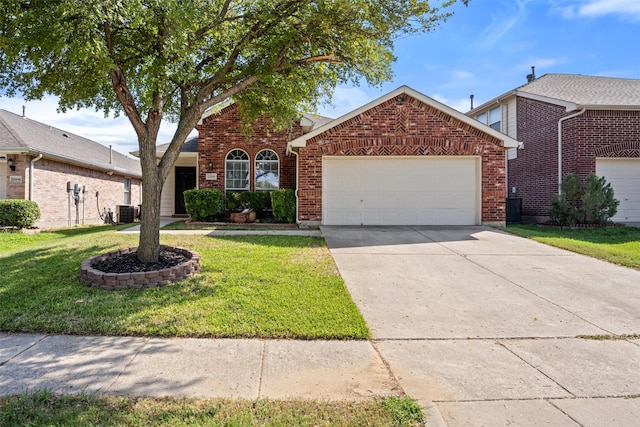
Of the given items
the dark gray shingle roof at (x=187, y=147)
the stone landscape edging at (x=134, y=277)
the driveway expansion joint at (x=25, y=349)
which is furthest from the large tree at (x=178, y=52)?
the dark gray shingle roof at (x=187, y=147)

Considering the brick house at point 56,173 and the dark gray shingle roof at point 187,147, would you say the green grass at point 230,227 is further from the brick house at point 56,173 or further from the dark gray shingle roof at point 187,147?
the brick house at point 56,173

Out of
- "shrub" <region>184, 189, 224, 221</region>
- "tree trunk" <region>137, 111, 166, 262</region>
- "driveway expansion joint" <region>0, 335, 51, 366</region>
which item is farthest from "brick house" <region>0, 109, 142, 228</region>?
"driveway expansion joint" <region>0, 335, 51, 366</region>

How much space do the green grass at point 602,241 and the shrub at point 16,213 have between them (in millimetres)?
15150

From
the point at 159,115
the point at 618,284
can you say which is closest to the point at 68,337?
the point at 159,115

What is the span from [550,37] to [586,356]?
30.7 ft

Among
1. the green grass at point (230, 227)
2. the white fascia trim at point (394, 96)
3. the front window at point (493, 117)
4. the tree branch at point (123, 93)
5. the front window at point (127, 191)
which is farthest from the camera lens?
the front window at point (127, 191)

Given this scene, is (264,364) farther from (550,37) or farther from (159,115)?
(550,37)

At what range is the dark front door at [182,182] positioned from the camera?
16.6 m

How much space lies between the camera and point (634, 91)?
45.7 ft

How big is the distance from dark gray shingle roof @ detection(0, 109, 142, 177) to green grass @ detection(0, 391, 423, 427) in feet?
42.8

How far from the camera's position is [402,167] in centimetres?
1165

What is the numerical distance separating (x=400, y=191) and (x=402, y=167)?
80 cm

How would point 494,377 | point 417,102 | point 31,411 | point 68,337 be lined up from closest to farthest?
1. point 31,411
2. point 494,377
3. point 68,337
4. point 417,102

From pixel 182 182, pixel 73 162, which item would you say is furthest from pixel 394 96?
pixel 73 162
